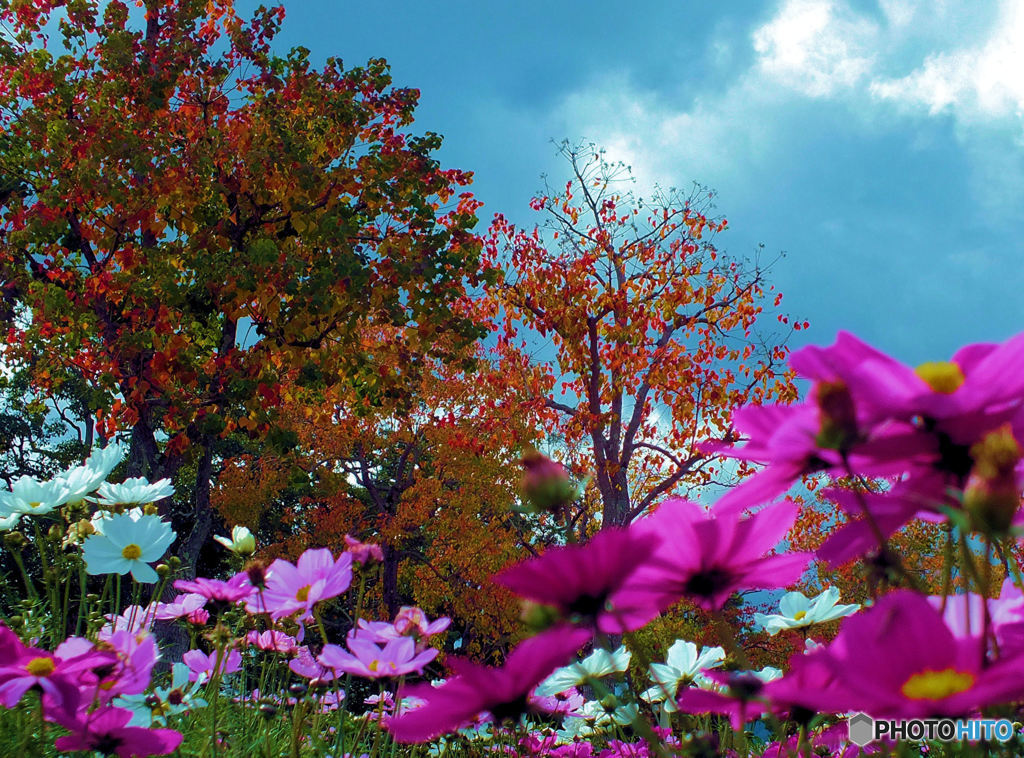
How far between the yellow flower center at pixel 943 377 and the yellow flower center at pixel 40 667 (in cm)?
84

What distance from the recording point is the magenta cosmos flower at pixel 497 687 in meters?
0.48

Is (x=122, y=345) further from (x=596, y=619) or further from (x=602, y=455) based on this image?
(x=596, y=619)

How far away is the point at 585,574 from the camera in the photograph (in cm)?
48

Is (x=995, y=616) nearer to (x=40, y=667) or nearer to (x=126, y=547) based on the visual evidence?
(x=40, y=667)

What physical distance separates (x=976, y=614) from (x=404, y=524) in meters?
12.8

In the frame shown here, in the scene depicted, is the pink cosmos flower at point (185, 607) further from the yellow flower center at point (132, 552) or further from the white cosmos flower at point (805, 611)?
the white cosmos flower at point (805, 611)

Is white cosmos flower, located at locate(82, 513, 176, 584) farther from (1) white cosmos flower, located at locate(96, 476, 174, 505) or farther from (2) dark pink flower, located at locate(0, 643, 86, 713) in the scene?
(2) dark pink flower, located at locate(0, 643, 86, 713)

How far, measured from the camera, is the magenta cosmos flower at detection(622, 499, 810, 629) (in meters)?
0.56

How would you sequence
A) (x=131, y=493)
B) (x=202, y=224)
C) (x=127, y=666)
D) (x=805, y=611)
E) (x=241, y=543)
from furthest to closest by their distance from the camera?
1. (x=202, y=224)
2. (x=131, y=493)
3. (x=805, y=611)
4. (x=241, y=543)
5. (x=127, y=666)

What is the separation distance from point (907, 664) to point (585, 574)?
0.19 meters

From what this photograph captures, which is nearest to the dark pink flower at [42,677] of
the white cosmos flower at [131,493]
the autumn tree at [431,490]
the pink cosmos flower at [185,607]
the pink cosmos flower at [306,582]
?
the pink cosmos flower at [306,582]

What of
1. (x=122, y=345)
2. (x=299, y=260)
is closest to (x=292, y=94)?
(x=299, y=260)

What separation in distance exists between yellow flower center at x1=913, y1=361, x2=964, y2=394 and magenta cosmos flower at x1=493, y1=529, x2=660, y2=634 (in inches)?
8.1

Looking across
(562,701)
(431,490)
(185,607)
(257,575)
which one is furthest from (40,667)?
(431,490)
